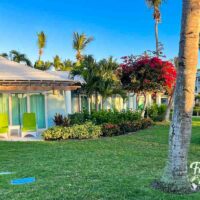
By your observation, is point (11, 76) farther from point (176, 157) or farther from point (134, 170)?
point (176, 157)

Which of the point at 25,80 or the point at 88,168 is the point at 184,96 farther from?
the point at 25,80

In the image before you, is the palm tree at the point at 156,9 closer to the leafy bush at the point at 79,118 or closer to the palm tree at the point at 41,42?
the leafy bush at the point at 79,118

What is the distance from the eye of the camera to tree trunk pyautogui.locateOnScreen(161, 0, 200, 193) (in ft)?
20.1

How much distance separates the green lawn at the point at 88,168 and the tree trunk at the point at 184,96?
1.54ft

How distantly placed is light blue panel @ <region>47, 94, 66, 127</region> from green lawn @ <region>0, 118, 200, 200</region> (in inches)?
254

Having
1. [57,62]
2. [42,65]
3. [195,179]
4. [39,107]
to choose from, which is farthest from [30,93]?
[57,62]

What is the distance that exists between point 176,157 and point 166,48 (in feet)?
76.7

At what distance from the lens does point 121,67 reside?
22797mm

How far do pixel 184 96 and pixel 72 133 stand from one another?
1061 centimetres

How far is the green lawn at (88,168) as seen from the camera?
20.4 feet

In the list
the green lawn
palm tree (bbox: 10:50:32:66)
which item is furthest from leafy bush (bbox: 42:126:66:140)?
palm tree (bbox: 10:50:32:66)

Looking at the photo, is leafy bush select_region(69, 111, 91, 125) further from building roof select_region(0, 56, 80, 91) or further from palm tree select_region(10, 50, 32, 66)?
palm tree select_region(10, 50, 32, 66)

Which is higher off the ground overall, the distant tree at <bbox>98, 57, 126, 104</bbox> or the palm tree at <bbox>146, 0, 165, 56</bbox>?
the palm tree at <bbox>146, 0, 165, 56</bbox>

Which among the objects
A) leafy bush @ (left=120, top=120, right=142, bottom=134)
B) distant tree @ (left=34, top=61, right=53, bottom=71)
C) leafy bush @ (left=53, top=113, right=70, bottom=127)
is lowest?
leafy bush @ (left=120, top=120, right=142, bottom=134)
